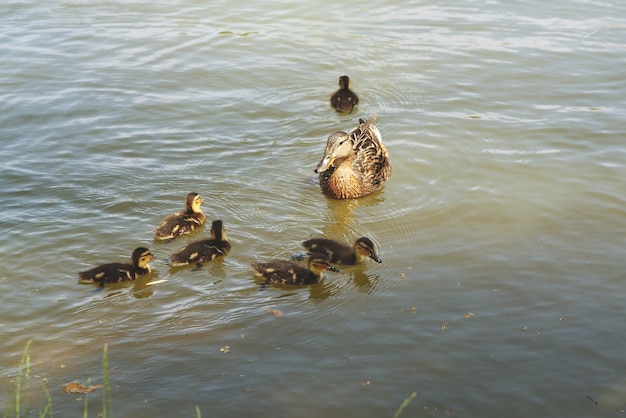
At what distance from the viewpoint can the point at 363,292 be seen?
6.36 metres

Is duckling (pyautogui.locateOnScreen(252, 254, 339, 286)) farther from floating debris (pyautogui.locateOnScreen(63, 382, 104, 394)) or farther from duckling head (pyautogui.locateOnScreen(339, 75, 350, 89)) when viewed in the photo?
duckling head (pyautogui.locateOnScreen(339, 75, 350, 89))

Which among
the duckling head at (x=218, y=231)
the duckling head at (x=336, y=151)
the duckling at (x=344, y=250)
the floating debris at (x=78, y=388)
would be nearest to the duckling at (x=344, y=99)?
the duckling head at (x=336, y=151)

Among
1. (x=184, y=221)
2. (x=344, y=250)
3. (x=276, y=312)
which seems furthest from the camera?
(x=184, y=221)

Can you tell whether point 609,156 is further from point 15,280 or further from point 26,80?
point 26,80

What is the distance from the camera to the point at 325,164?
809 cm

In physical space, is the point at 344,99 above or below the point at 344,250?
above

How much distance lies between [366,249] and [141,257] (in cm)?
164

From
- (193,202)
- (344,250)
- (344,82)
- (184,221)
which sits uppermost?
(344,82)

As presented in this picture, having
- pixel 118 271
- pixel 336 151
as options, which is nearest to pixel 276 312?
pixel 118 271

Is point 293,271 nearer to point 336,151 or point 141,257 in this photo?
point 141,257

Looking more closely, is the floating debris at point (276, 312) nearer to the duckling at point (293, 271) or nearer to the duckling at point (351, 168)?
the duckling at point (293, 271)

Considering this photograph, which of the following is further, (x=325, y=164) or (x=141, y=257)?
(x=325, y=164)

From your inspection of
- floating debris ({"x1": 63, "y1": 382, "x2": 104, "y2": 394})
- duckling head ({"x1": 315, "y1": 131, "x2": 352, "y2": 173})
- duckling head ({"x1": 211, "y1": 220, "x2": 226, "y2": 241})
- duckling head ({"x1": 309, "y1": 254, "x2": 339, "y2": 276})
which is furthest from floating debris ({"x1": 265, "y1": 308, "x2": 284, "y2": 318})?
duckling head ({"x1": 315, "y1": 131, "x2": 352, "y2": 173})

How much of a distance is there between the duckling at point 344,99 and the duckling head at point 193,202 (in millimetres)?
2942
